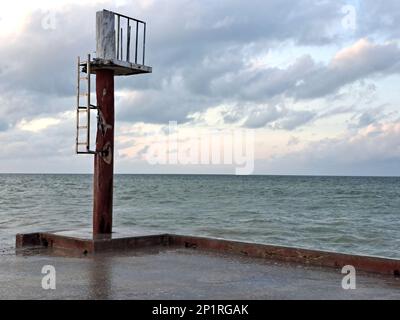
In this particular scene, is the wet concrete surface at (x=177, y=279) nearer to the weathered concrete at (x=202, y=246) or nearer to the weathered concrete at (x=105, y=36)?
the weathered concrete at (x=202, y=246)

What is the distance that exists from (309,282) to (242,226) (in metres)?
21.0

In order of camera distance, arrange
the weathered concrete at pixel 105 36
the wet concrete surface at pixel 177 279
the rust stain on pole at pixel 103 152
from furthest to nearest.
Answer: the rust stain on pole at pixel 103 152
the weathered concrete at pixel 105 36
the wet concrete surface at pixel 177 279

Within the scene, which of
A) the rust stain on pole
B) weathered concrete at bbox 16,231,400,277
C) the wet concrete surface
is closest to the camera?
the wet concrete surface

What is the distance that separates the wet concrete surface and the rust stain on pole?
1331 millimetres

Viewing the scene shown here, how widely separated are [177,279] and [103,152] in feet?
12.4

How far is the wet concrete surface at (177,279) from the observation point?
20.4 feet

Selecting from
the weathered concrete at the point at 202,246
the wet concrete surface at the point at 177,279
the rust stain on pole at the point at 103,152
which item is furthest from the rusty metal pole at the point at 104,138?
the wet concrete surface at the point at 177,279

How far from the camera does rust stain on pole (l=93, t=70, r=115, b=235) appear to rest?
10117mm

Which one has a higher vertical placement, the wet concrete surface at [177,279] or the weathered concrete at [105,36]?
the weathered concrete at [105,36]

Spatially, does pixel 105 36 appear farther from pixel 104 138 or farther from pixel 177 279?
pixel 177 279

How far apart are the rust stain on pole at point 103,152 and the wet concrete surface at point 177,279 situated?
133 cm

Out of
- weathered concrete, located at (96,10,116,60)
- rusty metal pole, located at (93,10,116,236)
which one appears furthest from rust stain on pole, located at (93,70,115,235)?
weathered concrete, located at (96,10,116,60)

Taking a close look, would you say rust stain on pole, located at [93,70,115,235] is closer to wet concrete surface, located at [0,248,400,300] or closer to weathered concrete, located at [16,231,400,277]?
weathered concrete, located at [16,231,400,277]
